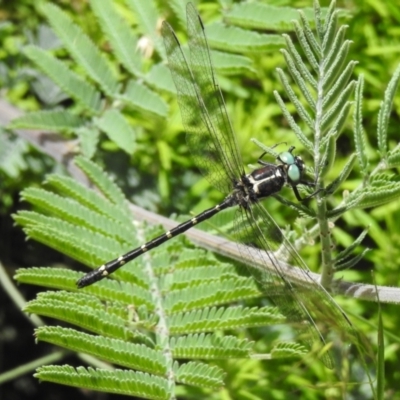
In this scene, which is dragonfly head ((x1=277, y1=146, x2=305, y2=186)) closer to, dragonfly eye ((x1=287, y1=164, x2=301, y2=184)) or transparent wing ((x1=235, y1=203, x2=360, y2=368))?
dragonfly eye ((x1=287, y1=164, x2=301, y2=184))

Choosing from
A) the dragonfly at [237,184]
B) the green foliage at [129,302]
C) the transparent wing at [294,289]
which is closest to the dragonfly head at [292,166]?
the dragonfly at [237,184]

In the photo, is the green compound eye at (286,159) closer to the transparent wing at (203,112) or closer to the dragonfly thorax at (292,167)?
the dragonfly thorax at (292,167)

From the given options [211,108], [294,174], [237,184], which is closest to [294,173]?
[294,174]

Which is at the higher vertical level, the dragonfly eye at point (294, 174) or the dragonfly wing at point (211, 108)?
the dragonfly wing at point (211, 108)

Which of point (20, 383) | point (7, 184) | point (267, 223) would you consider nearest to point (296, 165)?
point (267, 223)

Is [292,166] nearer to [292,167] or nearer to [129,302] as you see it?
[292,167]

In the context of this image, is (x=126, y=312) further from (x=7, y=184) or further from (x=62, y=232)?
(x=7, y=184)
